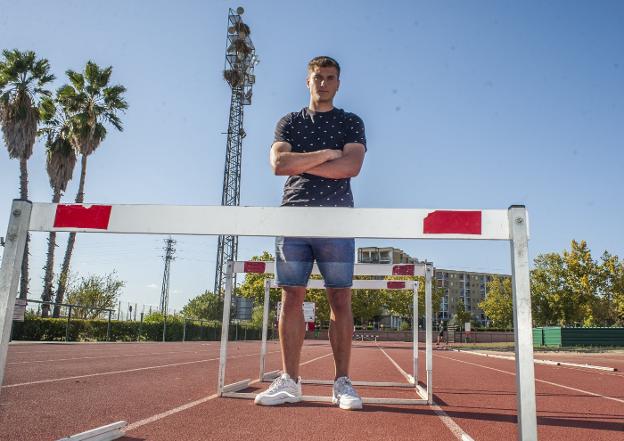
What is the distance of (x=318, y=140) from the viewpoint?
A: 3.29 metres

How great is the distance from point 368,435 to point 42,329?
19382 millimetres

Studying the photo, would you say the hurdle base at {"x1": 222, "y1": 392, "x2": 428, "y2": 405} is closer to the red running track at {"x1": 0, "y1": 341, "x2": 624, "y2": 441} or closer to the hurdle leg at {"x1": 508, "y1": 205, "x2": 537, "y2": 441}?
the red running track at {"x1": 0, "y1": 341, "x2": 624, "y2": 441}

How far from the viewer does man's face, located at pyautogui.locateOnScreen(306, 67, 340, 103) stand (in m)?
3.28

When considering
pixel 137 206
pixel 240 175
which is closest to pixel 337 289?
pixel 137 206

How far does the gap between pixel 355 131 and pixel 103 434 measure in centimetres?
230

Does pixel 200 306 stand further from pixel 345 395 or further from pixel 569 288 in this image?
pixel 345 395

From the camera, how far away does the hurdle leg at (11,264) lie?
1.87m

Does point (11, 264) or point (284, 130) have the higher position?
point (284, 130)

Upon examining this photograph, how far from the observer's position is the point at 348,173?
9.21ft

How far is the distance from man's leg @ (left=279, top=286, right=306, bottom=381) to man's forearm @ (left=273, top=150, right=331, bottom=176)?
845 millimetres

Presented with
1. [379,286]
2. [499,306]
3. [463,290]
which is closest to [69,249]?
[379,286]

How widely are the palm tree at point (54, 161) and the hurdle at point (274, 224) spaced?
2405 centimetres

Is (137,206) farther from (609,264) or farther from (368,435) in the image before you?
(609,264)

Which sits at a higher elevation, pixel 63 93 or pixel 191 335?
pixel 63 93
